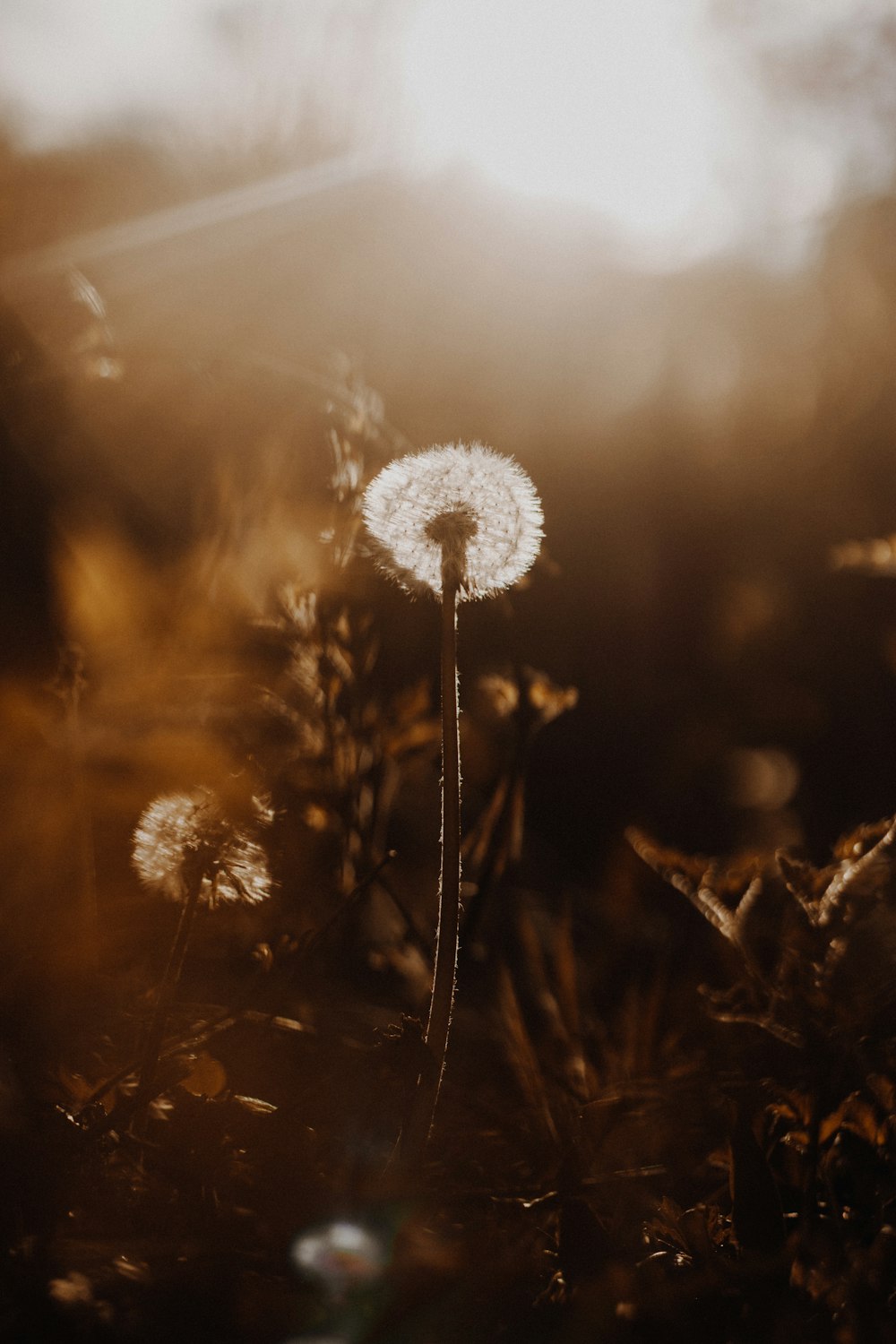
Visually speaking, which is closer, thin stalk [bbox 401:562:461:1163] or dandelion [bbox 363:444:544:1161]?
thin stalk [bbox 401:562:461:1163]

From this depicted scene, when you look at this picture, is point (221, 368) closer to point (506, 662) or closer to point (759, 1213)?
point (506, 662)

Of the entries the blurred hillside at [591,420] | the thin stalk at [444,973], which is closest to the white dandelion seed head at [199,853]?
the thin stalk at [444,973]

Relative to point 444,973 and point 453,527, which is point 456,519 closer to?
point 453,527

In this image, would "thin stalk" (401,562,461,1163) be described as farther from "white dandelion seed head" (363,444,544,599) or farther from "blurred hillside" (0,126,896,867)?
"blurred hillside" (0,126,896,867)

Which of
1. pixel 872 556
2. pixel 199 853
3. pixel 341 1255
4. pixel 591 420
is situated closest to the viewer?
pixel 341 1255

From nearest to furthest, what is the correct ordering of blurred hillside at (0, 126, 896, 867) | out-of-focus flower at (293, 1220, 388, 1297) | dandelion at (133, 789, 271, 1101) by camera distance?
out-of-focus flower at (293, 1220, 388, 1297) < dandelion at (133, 789, 271, 1101) < blurred hillside at (0, 126, 896, 867)

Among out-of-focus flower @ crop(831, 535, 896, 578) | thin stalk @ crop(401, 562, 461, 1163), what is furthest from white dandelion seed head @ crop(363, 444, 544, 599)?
out-of-focus flower @ crop(831, 535, 896, 578)

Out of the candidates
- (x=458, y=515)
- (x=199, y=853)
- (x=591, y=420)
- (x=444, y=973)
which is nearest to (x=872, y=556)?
(x=458, y=515)

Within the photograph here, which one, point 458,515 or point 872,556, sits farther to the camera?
point 872,556
